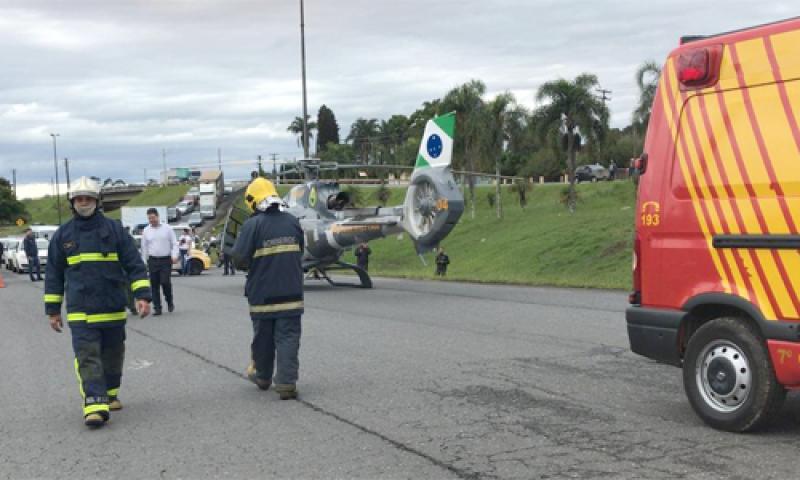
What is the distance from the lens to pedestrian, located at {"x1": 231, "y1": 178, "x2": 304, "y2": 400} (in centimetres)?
779

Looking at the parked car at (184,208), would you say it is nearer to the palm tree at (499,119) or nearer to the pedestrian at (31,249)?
the palm tree at (499,119)

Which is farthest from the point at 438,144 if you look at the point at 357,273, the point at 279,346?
the point at 279,346

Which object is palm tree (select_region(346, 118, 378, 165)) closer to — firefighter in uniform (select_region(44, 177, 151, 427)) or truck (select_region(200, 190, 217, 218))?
truck (select_region(200, 190, 217, 218))

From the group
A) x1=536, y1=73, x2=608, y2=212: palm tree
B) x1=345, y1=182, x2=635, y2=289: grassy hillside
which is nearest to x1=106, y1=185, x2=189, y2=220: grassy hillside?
x1=345, y1=182, x2=635, y2=289: grassy hillside

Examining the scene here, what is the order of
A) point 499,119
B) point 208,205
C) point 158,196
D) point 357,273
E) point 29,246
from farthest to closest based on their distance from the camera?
point 158,196 < point 208,205 < point 499,119 < point 29,246 < point 357,273

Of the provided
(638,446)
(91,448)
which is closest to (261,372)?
(91,448)

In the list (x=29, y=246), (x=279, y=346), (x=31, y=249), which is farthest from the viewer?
(x=31, y=249)

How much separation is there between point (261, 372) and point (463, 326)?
16.5 feet

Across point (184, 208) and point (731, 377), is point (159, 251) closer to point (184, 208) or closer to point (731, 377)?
point (731, 377)

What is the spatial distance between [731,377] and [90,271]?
495 centimetres

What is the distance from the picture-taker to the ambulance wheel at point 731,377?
5824 millimetres

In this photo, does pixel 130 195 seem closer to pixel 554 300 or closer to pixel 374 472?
pixel 554 300

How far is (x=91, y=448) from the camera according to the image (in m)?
6.30

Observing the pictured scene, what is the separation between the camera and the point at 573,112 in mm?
41094
